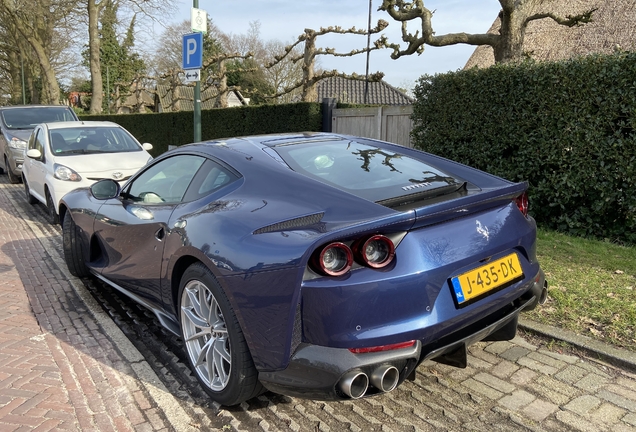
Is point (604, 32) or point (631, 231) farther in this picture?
point (604, 32)

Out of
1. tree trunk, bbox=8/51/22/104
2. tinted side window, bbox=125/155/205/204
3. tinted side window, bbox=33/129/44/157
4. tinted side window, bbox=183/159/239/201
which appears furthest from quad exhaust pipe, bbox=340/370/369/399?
tree trunk, bbox=8/51/22/104

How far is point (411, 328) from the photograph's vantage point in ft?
7.60

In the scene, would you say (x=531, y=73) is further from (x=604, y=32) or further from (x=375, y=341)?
(x=604, y=32)

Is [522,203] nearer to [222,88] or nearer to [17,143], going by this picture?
[17,143]

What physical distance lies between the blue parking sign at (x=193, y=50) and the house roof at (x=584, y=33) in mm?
9390

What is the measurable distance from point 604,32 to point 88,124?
14.6 metres

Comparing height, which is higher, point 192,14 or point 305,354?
point 192,14

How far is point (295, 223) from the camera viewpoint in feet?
8.16

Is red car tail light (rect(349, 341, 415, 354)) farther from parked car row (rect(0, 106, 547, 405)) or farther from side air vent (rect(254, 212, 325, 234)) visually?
side air vent (rect(254, 212, 325, 234))

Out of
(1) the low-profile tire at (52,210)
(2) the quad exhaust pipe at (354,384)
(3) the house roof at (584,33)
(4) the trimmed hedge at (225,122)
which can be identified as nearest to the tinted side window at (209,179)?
(2) the quad exhaust pipe at (354,384)

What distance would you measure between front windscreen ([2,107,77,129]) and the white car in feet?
13.6

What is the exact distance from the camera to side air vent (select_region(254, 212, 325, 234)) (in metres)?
2.45

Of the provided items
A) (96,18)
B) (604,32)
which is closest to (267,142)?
(604,32)

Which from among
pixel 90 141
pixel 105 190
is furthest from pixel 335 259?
pixel 90 141
